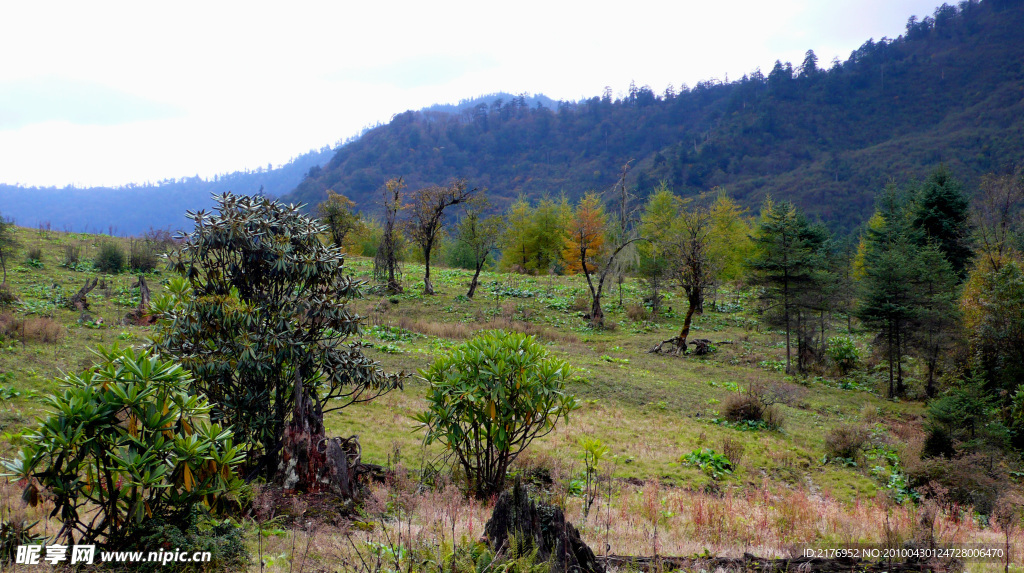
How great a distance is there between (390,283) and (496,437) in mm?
24362

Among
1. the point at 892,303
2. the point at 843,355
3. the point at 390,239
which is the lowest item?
the point at 843,355

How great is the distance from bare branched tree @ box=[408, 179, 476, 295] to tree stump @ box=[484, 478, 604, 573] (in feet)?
85.1

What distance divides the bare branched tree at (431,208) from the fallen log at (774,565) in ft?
85.5

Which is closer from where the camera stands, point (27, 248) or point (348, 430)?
point (348, 430)

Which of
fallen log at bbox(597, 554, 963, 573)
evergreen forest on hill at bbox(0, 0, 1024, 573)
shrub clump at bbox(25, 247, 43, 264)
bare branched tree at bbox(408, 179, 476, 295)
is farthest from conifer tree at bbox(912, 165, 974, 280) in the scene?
shrub clump at bbox(25, 247, 43, 264)

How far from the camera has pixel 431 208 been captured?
30.5 meters

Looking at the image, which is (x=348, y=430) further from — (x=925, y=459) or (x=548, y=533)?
(x=925, y=459)

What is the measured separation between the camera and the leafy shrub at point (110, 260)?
27.4 metres

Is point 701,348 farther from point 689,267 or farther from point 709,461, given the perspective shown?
point 709,461

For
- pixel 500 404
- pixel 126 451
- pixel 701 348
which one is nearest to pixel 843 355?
pixel 701 348

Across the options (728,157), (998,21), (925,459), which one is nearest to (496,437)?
(925,459)

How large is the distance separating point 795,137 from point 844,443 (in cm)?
15489

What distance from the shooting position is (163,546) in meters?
3.99

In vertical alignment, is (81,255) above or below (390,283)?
above
